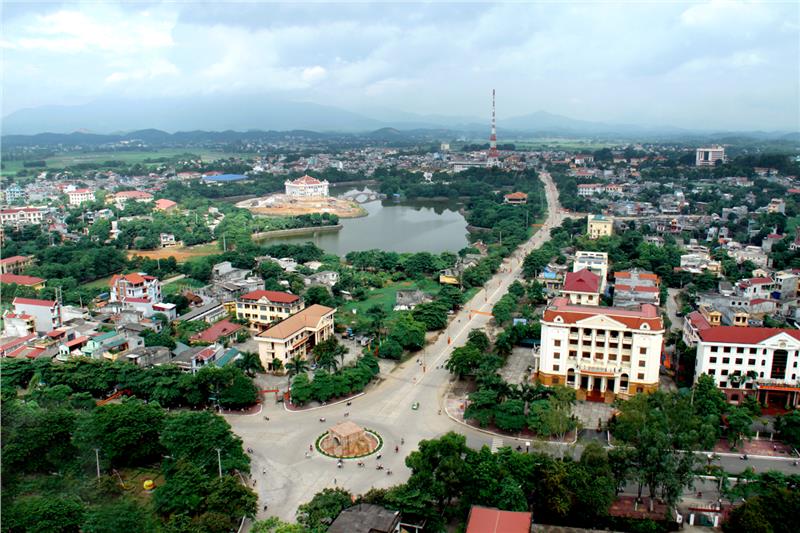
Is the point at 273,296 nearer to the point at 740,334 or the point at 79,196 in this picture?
the point at 740,334

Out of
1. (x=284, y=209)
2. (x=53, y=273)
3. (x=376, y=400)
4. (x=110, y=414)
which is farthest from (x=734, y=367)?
(x=284, y=209)

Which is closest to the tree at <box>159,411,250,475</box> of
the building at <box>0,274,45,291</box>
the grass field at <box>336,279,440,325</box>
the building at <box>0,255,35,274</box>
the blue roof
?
the grass field at <box>336,279,440,325</box>

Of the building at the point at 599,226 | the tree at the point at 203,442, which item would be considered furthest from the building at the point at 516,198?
the tree at the point at 203,442

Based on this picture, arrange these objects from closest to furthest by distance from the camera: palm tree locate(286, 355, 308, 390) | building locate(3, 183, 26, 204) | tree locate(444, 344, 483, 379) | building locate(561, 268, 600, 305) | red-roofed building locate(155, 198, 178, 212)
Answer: palm tree locate(286, 355, 308, 390)
tree locate(444, 344, 483, 379)
building locate(561, 268, 600, 305)
red-roofed building locate(155, 198, 178, 212)
building locate(3, 183, 26, 204)

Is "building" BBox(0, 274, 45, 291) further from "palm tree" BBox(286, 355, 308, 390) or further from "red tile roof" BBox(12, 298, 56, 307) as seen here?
"palm tree" BBox(286, 355, 308, 390)

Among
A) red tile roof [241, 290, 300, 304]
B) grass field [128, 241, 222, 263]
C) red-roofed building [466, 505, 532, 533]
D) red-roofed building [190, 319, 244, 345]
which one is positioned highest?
red tile roof [241, 290, 300, 304]
